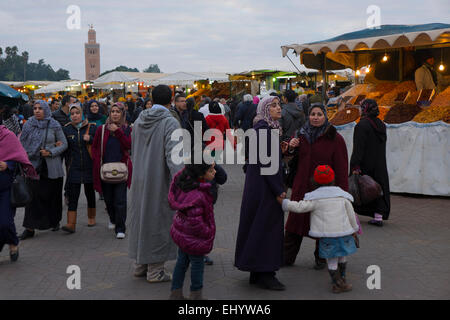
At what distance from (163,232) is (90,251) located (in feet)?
5.51

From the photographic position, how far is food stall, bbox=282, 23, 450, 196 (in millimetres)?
9211

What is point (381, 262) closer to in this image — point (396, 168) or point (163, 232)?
point (163, 232)

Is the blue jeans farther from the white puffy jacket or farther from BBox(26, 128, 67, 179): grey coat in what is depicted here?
BBox(26, 128, 67, 179): grey coat

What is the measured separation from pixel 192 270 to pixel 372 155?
392cm

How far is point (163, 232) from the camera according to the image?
5.05m

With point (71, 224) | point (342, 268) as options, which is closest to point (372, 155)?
point (342, 268)

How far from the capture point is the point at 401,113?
32.4ft

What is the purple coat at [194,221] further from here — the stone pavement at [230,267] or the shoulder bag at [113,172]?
the shoulder bag at [113,172]

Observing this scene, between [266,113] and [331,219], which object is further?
[266,113]

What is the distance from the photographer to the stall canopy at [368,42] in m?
9.84

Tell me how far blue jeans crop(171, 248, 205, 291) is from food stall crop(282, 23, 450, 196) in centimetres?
614

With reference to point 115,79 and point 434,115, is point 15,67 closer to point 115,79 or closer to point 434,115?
point 115,79

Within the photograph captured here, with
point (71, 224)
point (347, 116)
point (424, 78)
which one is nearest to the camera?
point (71, 224)
